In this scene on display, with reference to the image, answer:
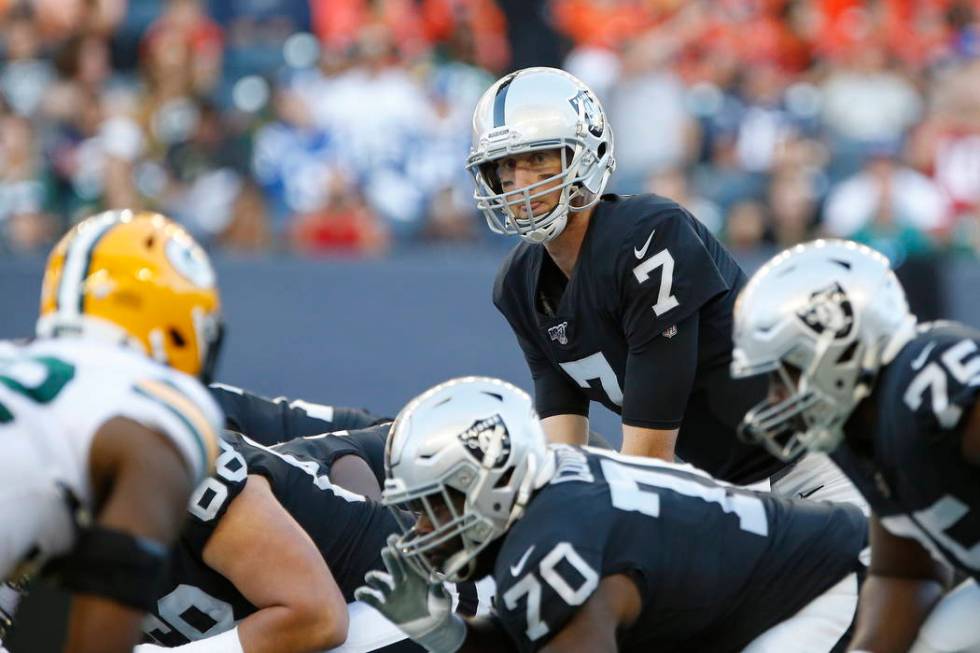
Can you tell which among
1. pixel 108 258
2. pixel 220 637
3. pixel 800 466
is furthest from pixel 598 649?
pixel 800 466

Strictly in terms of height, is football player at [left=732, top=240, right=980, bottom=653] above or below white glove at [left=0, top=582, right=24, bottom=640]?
above

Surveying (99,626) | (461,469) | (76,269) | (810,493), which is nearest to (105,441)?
(99,626)

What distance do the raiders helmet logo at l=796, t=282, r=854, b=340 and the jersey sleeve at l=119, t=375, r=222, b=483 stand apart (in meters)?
1.28

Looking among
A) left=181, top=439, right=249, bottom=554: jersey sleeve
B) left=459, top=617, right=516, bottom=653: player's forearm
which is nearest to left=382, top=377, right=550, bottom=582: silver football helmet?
left=459, top=617, right=516, bottom=653: player's forearm

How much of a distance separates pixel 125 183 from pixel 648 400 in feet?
19.1

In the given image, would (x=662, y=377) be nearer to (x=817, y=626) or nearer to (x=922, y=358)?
(x=817, y=626)

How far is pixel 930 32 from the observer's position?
11000 millimetres

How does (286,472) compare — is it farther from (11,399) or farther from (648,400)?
(11,399)

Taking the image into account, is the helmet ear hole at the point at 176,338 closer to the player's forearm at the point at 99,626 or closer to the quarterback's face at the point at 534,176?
the player's forearm at the point at 99,626

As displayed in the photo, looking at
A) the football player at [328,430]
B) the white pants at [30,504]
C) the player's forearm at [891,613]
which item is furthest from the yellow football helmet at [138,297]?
the player's forearm at [891,613]

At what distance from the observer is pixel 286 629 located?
3.78 meters

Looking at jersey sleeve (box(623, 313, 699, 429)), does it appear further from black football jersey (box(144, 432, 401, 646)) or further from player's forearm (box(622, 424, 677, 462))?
black football jersey (box(144, 432, 401, 646))

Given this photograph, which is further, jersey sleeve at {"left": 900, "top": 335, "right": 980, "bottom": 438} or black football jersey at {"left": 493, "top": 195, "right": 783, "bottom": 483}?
black football jersey at {"left": 493, "top": 195, "right": 783, "bottom": 483}

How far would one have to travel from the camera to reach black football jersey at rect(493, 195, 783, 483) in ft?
14.2
